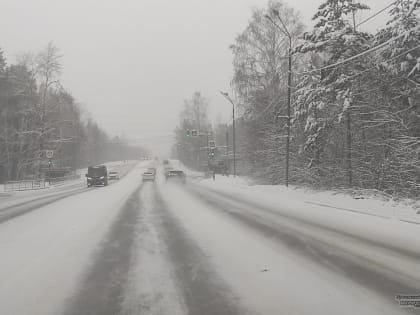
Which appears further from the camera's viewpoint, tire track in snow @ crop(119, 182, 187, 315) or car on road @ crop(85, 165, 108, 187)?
car on road @ crop(85, 165, 108, 187)

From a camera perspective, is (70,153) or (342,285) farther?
→ (70,153)

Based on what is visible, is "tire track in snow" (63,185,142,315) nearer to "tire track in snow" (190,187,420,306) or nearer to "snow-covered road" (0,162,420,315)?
"snow-covered road" (0,162,420,315)

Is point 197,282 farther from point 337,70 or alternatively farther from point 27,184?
point 27,184

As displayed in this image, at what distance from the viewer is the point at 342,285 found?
5117 mm

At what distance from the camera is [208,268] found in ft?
20.1

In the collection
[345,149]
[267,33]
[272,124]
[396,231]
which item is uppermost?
[267,33]

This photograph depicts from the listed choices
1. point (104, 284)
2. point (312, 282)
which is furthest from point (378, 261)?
point (104, 284)

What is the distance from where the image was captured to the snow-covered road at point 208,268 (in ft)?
14.9

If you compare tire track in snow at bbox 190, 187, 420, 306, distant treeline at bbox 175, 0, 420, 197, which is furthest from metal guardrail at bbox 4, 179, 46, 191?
tire track in snow at bbox 190, 187, 420, 306

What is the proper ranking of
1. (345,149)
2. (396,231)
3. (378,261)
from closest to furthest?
1. (378,261)
2. (396,231)
3. (345,149)

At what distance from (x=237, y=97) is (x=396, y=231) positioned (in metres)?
25.4

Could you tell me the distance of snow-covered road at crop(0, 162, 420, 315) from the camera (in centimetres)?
454

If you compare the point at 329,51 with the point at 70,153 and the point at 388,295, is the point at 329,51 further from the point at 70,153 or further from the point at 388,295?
the point at 70,153

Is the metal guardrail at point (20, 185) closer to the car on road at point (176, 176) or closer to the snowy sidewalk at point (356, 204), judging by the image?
the car on road at point (176, 176)
